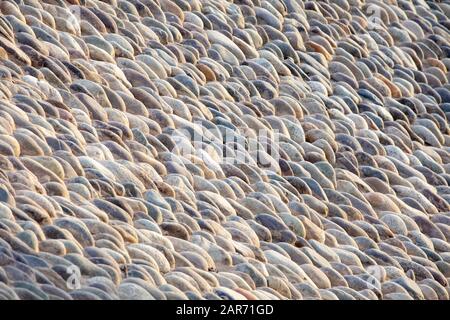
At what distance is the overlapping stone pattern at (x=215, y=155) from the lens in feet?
16.0

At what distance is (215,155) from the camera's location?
602 centimetres

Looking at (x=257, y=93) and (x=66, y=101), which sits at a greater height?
(x=257, y=93)

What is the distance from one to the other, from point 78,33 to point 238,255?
1878mm

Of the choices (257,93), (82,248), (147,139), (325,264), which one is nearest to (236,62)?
(257,93)

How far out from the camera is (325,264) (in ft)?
18.4

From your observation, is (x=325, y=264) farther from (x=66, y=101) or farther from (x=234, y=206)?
(x=66, y=101)

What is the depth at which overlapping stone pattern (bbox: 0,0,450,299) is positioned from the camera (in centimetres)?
488

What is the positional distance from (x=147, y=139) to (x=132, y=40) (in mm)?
977
